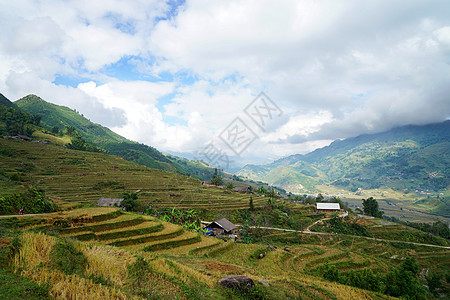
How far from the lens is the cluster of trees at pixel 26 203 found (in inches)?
649

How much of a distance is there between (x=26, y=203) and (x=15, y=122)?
305 ft

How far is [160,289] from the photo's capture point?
6.48 meters

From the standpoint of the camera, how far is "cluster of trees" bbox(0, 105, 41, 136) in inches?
2870

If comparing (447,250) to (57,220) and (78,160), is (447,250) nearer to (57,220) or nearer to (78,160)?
(57,220)

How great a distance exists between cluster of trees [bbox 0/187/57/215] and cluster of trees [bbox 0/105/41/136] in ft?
256

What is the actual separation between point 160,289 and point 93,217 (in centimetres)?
1535

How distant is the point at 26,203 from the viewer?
18.0 metres

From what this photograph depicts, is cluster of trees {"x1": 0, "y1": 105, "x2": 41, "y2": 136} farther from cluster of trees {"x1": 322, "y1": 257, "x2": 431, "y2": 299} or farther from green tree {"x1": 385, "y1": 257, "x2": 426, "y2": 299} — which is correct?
green tree {"x1": 385, "y1": 257, "x2": 426, "y2": 299}

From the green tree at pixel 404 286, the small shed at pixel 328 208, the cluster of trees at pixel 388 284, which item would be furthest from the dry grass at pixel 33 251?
the small shed at pixel 328 208

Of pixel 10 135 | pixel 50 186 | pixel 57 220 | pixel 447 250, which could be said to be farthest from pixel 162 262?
pixel 10 135

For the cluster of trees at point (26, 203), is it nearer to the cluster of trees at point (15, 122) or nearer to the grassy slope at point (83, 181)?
the grassy slope at point (83, 181)

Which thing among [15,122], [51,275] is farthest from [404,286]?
[15,122]

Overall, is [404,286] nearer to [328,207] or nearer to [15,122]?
[328,207]

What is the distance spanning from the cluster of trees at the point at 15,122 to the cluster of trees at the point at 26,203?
78.0 metres
